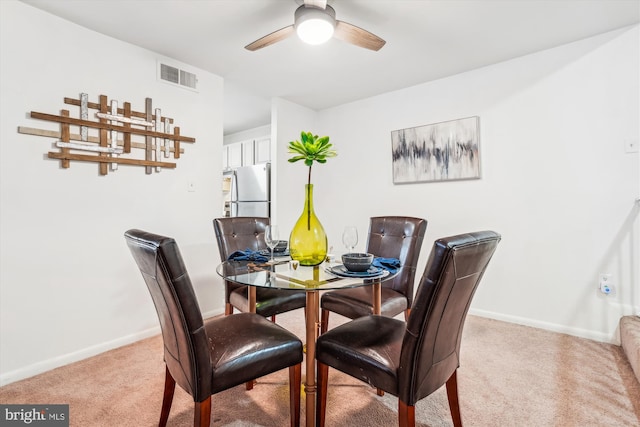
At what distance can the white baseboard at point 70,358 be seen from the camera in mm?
1938

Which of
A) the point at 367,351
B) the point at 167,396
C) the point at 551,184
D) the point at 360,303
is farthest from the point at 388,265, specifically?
the point at 551,184

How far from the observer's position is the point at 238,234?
2.39m

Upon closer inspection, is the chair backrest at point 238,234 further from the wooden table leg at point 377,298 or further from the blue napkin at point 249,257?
the wooden table leg at point 377,298

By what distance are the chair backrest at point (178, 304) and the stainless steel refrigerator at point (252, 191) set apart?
2.86m

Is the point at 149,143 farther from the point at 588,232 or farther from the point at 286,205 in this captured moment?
the point at 588,232

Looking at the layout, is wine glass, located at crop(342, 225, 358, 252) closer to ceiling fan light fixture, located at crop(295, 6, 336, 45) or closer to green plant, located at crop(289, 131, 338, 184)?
green plant, located at crop(289, 131, 338, 184)

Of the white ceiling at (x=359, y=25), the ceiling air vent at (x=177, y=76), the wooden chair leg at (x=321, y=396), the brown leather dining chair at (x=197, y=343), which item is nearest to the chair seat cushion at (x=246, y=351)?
the brown leather dining chair at (x=197, y=343)

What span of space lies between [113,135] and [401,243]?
91.3 inches

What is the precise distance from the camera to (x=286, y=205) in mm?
3906

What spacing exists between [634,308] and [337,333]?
247cm

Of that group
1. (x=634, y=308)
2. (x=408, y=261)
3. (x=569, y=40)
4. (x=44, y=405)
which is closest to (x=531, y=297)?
(x=634, y=308)

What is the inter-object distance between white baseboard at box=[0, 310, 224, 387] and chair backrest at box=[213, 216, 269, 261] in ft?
3.37

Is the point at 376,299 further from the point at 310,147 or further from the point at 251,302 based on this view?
the point at 310,147

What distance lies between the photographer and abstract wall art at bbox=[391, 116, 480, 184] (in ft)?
10.0
